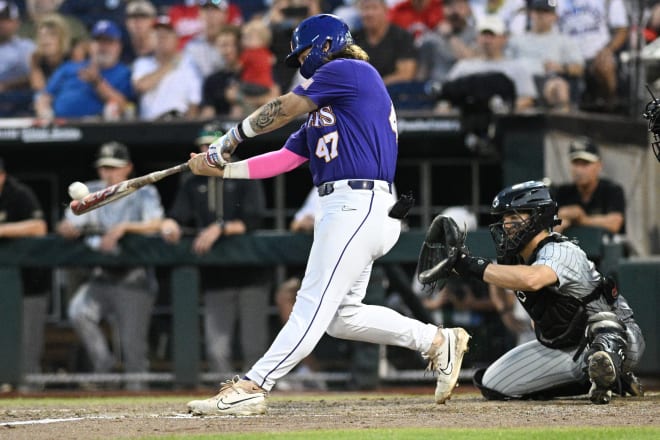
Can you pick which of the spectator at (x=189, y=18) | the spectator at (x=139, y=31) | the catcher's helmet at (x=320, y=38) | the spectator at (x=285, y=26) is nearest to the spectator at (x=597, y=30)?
the spectator at (x=285, y=26)

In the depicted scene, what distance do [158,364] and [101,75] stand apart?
304 centimetres

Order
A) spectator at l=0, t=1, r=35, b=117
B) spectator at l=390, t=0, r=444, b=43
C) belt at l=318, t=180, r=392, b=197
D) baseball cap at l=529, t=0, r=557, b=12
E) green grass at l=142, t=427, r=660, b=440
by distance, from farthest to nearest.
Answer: spectator at l=0, t=1, r=35, b=117 < spectator at l=390, t=0, r=444, b=43 < baseball cap at l=529, t=0, r=557, b=12 < belt at l=318, t=180, r=392, b=197 < green grass at l=142, t=427, r=660, b=440

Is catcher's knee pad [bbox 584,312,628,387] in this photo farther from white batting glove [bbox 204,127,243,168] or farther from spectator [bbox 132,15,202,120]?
spectator [bbox 132,15,202,120]

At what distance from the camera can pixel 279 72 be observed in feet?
33.0

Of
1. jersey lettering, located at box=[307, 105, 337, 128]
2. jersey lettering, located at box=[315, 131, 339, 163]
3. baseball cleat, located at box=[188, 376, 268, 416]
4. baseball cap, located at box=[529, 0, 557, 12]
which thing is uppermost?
baseball cap, located at box=[529, 0, 557, 12]

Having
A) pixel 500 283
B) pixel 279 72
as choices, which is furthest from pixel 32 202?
pixel 500 283

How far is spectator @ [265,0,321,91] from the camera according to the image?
10.0 meters

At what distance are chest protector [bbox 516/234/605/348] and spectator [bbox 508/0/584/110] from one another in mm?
3799

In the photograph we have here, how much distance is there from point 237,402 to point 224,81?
5.38 m

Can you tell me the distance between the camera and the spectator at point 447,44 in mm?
9656

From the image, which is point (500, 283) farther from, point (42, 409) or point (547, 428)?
point (42, 409)

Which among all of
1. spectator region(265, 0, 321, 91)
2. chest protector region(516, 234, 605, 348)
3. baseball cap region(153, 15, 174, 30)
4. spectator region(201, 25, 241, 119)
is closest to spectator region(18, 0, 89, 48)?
baseball cap region(153, 15, 174, 30)

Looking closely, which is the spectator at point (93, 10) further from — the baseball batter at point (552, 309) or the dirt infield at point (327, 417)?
the baseball batter at point (552, 309)

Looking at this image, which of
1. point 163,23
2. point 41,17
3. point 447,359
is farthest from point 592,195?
point 41,17
